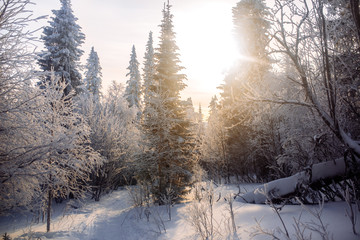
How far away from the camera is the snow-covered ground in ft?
12.3

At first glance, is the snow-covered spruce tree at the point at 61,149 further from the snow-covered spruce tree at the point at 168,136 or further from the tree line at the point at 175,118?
the snow-covered spruce tree at the point at 168,136

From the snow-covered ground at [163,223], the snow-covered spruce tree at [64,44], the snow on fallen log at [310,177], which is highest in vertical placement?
the snow-covered spruce tree at [64,44]

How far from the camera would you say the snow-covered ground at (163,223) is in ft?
12.3

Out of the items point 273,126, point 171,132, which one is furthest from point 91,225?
point 273,126

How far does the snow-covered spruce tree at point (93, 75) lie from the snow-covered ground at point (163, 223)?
23.0m

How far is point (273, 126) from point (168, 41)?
33.6 ft

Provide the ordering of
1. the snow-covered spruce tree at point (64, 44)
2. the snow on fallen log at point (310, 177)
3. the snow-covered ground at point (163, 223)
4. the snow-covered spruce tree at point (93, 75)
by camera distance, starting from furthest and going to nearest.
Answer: the snow-covered spruce tree at point (93, 75) < the snow-covered spruce tree at point (64, 44) < the snow on fallen log at point (310, 177) < the snow-covered ground at point (163, 223)

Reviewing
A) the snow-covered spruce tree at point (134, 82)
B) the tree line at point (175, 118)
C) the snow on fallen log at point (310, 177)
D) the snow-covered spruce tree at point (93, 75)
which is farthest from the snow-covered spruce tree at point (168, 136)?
the snow-covered spruce tree at point (134, 82)

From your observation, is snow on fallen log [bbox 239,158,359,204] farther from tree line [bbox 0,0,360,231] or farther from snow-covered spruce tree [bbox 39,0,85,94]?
snow-covered spruce tree [bbox 39,0,85,94]

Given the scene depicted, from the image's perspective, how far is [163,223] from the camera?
25.2 ft

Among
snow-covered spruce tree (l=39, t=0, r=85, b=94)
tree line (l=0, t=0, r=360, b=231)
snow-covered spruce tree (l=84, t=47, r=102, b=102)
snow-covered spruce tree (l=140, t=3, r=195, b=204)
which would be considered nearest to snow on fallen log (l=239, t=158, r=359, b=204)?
tree line (l=0, t=0, r=360, b=231)

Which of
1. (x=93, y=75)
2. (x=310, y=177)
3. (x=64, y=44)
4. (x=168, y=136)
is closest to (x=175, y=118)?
(x=168, y=136)

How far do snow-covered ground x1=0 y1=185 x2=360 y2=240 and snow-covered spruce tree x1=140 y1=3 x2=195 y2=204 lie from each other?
5.84 feet

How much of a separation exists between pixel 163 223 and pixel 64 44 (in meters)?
17.1
